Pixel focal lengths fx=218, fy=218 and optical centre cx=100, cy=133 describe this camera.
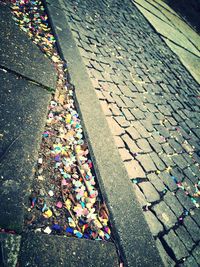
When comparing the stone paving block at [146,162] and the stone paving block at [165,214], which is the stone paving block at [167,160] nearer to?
the stone paving block at [146,162]

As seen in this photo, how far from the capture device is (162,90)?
4840 millimetres

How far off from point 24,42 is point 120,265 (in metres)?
3.11

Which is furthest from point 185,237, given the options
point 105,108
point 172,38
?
point 172,38

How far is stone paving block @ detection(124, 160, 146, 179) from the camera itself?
2.75 meters

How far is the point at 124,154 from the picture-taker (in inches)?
115

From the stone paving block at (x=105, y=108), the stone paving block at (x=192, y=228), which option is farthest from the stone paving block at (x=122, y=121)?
the stone paving block at (x=192, y=228)

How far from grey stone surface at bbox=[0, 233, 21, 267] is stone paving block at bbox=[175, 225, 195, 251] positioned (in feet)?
6.01

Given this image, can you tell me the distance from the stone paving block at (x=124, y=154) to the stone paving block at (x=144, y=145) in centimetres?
32

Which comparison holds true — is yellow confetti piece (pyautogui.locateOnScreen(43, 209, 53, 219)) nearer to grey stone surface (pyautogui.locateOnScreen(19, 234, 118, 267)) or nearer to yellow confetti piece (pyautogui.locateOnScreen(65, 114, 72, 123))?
grey stone surface (pyautogui.locateOnScreen(19, 234, 118, 267))

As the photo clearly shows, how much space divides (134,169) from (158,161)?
1.87ft

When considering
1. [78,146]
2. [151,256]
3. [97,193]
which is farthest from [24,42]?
[151,256]

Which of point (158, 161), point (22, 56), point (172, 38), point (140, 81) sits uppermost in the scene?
point (172, 38)

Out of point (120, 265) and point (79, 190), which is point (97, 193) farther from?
point (120, 265)

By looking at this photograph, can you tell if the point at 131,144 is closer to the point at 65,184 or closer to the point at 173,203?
the point at 173,203
